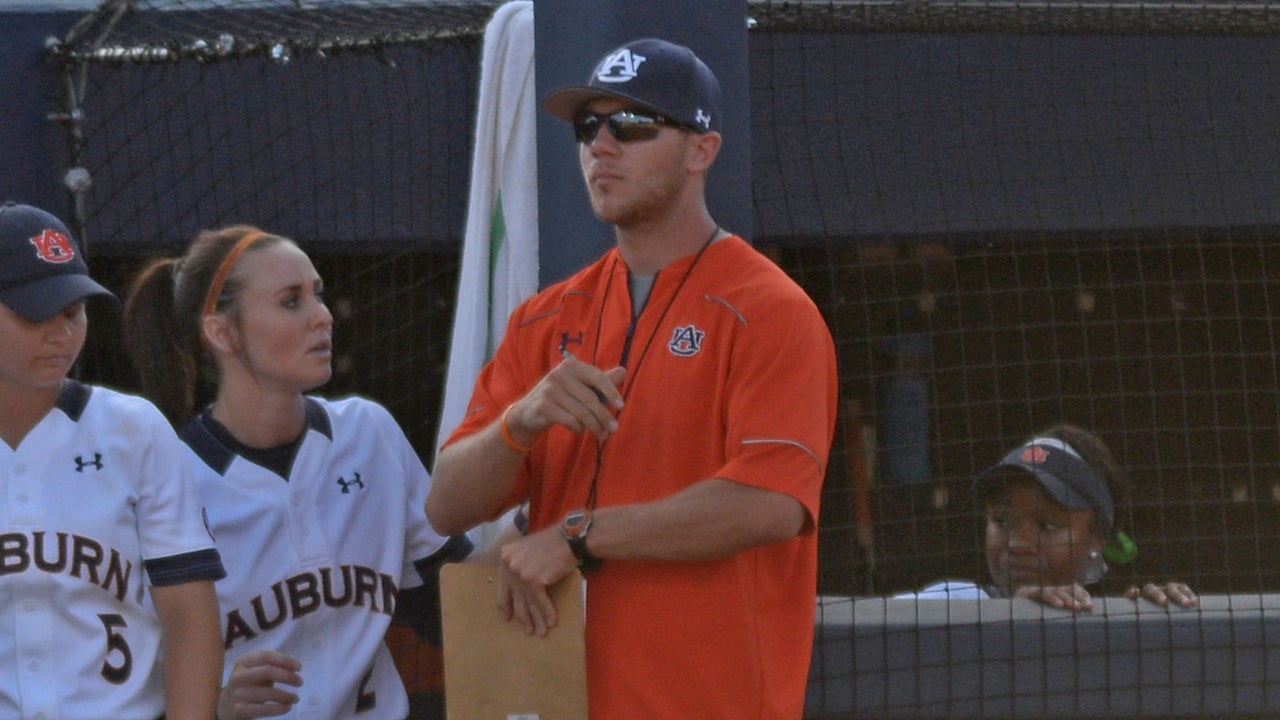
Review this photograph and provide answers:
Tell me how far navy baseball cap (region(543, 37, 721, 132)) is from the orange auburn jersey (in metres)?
0.20

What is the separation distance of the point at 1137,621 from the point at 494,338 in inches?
57.4

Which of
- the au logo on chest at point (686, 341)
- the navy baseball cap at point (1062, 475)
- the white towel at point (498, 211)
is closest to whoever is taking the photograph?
the au logo on chest at point (686, 341)

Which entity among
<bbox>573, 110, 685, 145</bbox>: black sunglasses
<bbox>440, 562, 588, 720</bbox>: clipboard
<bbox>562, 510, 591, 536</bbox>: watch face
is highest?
<bbox>573, 110, 685, 145</bbox>: black sunglasses

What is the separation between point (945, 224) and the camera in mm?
4277

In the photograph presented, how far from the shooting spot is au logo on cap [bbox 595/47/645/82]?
7.36ft

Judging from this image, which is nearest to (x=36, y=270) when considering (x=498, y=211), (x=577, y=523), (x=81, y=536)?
(x=81, y=536)

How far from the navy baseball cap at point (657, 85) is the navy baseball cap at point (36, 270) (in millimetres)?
735

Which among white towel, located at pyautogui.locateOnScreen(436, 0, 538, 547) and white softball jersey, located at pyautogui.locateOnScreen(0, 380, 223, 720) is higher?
white towel, located at pyautogui.locateOnScreen(436, 0, 538, 547)

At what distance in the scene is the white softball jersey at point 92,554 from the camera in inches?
85.6

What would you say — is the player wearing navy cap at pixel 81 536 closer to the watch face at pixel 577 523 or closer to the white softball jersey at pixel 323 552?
the white softball jersey at pixel 323 552

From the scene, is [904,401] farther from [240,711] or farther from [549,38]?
[240,711]

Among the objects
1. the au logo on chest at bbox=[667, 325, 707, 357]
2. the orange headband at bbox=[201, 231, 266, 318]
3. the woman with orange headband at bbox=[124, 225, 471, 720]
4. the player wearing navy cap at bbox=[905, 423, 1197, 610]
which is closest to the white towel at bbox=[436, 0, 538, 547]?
the woman with orange headband at bbox=[124, 225, 471, 720]

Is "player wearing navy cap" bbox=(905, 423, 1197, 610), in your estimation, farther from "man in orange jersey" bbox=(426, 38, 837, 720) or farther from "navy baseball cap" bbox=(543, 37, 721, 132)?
"navy baseball cap" bbox=(543, 37, 721, 132)

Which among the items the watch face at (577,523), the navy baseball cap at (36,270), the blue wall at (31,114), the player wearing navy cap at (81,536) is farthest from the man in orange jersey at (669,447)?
the blue wall at (31,114)
